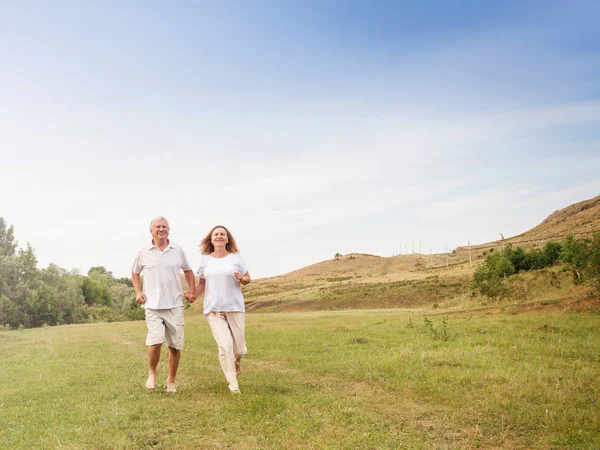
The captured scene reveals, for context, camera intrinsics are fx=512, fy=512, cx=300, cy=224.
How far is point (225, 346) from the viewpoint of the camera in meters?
9.81

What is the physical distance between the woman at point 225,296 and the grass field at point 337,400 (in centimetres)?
77

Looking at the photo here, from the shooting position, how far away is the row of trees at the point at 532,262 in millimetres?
30747

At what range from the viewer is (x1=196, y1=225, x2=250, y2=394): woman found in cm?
988

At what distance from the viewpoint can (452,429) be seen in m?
7.61

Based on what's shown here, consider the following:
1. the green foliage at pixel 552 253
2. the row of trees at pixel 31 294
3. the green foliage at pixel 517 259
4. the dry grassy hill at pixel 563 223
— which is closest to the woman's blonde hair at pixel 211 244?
the green foliage at pixel 517 259

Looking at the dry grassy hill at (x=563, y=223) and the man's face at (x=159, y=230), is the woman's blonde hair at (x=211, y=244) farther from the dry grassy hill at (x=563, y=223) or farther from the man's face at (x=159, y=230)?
the dry grassy hill at (x=563, y=223)

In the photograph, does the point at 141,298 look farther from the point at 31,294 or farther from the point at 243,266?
the point at 31,294

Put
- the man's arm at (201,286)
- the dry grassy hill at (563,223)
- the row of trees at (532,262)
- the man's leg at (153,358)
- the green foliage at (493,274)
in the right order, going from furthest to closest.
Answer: the dry grassy hill at (563,223) → the green foliage at (493,274) → the row of trees at (532,262) → the man's arm at (201,286) → the man's leg at (153,358)

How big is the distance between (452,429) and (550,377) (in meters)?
4.00

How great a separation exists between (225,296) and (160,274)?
1345mm

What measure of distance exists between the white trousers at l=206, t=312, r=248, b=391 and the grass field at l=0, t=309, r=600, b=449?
1.47ft

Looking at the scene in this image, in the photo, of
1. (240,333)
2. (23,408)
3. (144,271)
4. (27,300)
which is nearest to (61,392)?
(23,408)

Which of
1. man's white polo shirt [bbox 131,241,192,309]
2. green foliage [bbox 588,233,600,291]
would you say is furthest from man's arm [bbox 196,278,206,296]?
green foliage [bbox 588,233,600,291]

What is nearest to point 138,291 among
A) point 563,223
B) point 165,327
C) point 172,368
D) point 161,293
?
point 161,293
